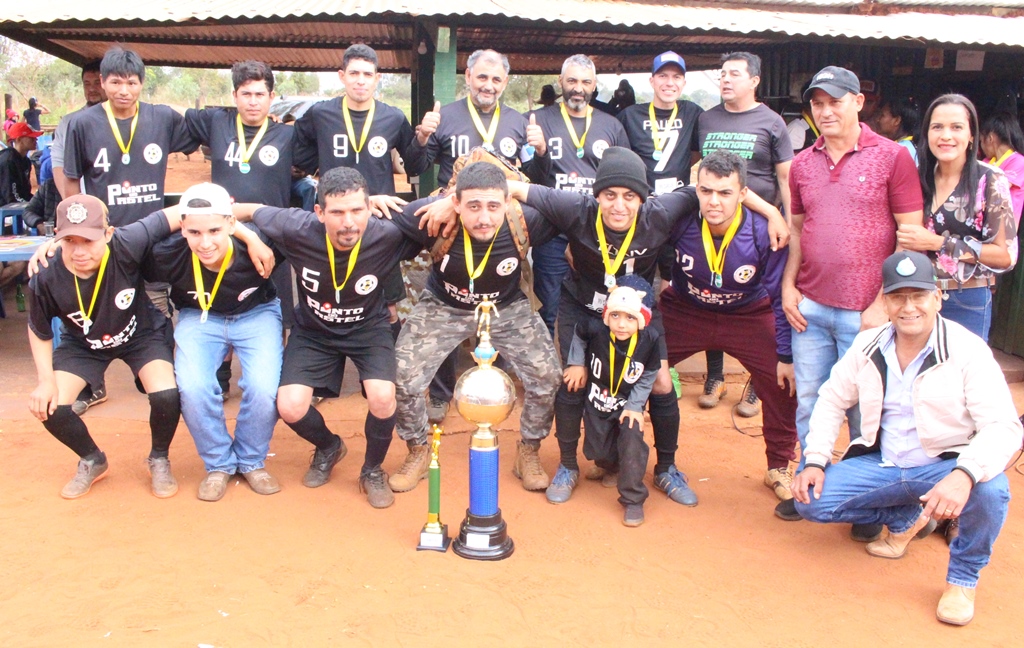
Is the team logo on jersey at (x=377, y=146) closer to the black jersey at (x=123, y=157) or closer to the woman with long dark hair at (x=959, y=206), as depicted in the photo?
the black jersey at (x=123, y=157)

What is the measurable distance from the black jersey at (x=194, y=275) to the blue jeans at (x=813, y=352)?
2952mm

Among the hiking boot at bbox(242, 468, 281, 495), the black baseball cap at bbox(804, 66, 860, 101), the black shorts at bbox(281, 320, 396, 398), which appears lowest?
the hiking boot at bbox(242, 468, 281, 495)

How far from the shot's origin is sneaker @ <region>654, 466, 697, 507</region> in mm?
4797

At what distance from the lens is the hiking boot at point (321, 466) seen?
494 cm

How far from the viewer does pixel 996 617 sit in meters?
3.69

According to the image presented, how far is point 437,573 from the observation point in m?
3.97

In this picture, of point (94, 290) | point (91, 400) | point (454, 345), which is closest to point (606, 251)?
point (454, 345)

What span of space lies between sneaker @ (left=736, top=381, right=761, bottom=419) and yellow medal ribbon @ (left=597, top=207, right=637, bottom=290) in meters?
2.05

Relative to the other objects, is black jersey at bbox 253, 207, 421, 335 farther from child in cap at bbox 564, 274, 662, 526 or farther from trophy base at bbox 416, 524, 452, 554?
trophy base at bbox 416, 524, 452, 554

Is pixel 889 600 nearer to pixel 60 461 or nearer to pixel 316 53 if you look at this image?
pixel 60 461

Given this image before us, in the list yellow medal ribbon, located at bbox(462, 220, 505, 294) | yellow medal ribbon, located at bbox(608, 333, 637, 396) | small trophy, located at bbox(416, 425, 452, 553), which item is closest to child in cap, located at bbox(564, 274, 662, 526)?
yellow medal ribbon, located at bbox(608, 333, 637, 396)

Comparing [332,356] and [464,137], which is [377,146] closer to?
[464,137]

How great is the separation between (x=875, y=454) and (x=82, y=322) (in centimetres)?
414

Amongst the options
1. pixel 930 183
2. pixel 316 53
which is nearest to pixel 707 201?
pixel 930 183
